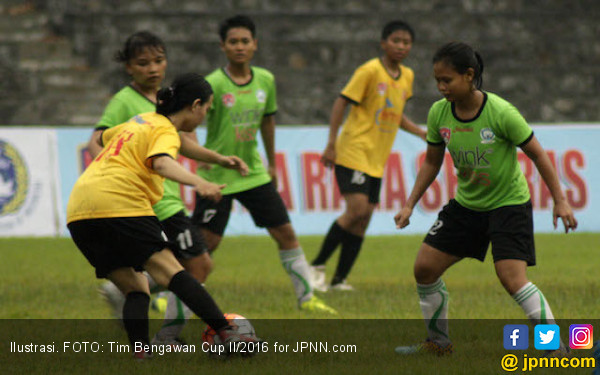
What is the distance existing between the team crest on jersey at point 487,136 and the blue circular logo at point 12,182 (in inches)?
392

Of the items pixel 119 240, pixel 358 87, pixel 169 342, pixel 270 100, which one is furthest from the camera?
pixel 358 87

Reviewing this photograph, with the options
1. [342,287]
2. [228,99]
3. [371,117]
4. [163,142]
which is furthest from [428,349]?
[371,117]

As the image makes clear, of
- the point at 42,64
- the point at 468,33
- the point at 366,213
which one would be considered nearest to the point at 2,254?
the point at 366,213

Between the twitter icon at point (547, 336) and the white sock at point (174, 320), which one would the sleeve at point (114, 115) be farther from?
the twitter icon at point (547, 336)

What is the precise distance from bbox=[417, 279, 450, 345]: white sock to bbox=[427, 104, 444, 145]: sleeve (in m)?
0.82

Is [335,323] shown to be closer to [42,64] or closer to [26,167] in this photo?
[26,167]

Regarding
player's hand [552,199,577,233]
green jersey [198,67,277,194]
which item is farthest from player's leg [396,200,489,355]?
green jersey [198,67,277,194]

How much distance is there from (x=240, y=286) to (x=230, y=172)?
1.62m

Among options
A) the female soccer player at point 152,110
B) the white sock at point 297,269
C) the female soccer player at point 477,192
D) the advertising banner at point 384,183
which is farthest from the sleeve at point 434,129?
the advertising banner at point 384,183

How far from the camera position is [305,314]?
7.52 meters

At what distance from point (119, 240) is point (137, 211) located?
19 cm

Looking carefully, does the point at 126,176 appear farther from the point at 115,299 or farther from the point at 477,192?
the point at 477,192

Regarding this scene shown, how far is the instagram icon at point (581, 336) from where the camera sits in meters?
5.75

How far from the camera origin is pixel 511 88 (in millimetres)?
19438
